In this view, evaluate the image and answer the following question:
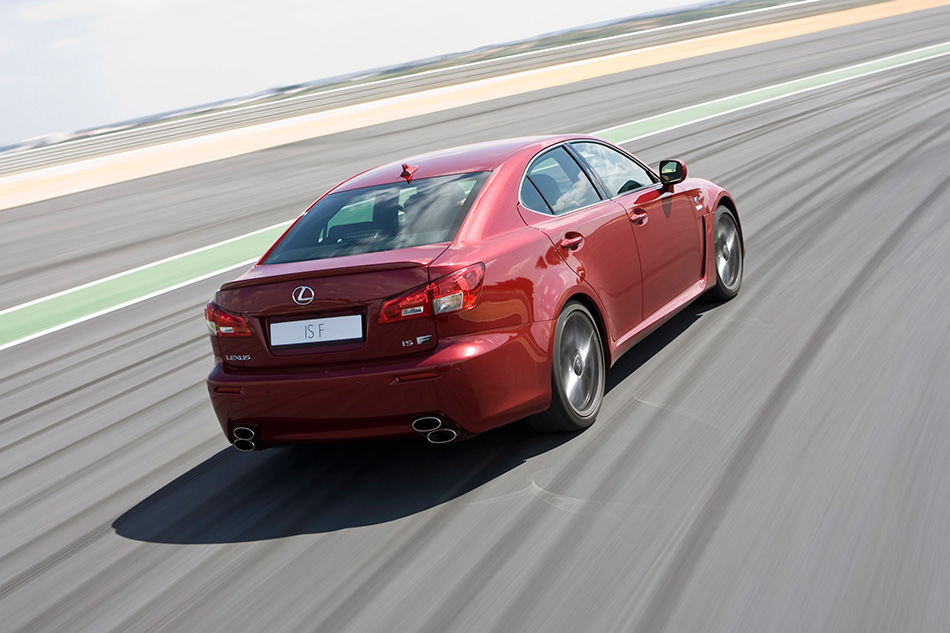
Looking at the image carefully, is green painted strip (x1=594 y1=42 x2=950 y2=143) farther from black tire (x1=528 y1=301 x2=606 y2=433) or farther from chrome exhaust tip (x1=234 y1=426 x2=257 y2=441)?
chrome exhaust tip (x1=234 y1=426 x2=257 y2=441)

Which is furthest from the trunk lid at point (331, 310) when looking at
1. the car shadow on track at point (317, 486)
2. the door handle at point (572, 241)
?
the door handle at point (572, 241)

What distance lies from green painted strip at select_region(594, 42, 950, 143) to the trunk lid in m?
13.2

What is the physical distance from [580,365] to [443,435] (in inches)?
37.4

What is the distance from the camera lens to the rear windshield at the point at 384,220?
15.1ft

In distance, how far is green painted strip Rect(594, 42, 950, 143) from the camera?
711 inches

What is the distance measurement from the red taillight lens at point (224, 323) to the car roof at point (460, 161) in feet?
3.67

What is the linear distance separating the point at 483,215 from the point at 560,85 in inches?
1034

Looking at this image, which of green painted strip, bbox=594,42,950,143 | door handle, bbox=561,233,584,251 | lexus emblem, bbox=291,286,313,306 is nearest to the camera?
lexus emblem, bbox=291,286,313,306

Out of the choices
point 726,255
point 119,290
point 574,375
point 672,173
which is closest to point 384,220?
point 574,375

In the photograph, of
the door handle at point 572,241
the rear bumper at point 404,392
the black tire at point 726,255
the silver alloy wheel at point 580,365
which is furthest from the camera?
the black tire at point 726,255

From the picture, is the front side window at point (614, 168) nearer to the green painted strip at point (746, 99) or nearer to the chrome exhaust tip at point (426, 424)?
the chrome exhaust tip at point (426, 424)

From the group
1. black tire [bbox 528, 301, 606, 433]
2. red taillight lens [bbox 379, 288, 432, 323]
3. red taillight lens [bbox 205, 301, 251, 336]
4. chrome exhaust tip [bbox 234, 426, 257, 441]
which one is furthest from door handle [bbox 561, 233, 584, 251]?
chrome exhaust tip [bbox 234, 426, 257, 441]

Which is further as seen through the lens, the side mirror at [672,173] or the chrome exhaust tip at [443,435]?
the side mirror at [672,173]

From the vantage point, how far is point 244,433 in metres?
4.55
